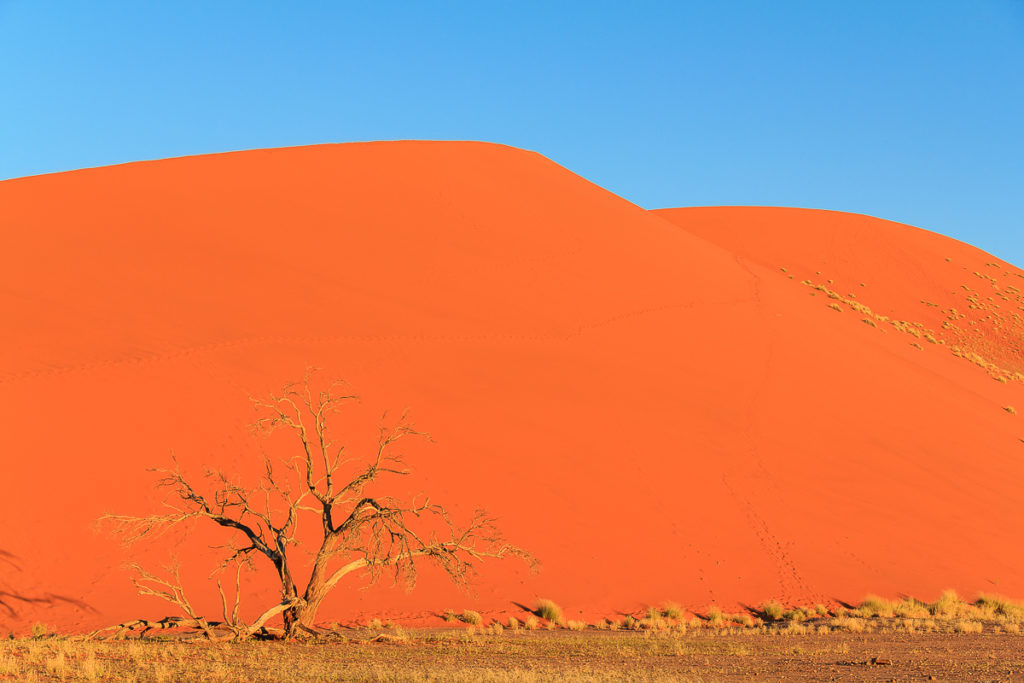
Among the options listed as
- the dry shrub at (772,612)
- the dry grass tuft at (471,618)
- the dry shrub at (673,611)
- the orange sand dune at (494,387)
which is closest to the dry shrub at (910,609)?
the orange sand dune at (494,387)

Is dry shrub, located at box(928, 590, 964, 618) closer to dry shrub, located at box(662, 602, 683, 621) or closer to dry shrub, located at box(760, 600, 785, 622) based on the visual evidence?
dry shrub, located at box(760, 600, 785, 622)

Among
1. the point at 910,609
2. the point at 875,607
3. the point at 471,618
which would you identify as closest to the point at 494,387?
the point at 471,618

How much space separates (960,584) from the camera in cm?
1734

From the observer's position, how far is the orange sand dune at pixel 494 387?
1633 cm

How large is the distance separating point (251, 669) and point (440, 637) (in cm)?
351

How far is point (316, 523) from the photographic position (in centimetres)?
1666

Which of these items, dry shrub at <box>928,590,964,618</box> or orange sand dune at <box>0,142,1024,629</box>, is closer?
dry shrub at <box>928,590,964,618</box>

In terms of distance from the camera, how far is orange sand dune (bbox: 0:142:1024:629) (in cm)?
1633

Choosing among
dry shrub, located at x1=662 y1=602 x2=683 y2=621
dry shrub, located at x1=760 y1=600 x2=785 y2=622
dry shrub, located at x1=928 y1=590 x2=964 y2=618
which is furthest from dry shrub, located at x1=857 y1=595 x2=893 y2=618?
dry shrub, located at x1=662 y1=602 x2=683 y2=621

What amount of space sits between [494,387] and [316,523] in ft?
20.4

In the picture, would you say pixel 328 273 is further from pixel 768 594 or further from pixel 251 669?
pixel 251 669

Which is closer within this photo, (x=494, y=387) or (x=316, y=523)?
(x=316, y=523)

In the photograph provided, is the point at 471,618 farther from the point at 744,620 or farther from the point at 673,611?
the point at 744,620

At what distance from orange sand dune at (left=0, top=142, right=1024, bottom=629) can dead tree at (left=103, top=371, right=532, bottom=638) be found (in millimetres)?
577
